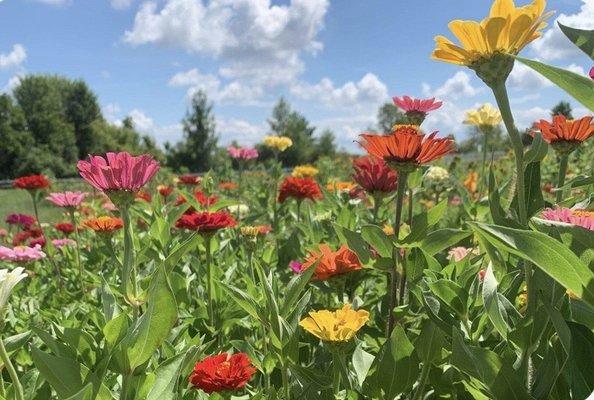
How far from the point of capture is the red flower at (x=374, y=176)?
5.34ft

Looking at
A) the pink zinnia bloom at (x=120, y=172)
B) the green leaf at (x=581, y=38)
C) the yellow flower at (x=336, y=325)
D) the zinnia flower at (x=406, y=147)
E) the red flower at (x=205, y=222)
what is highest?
the green leaf at (x=581, y=38)

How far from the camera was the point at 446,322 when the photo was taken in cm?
93

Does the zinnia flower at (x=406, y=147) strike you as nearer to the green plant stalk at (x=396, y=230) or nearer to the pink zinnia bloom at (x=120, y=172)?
the green plant stalk at (x=396, y=230)

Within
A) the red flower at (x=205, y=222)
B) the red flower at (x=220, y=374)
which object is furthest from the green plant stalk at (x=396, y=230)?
the red flower at (x=205, y=222)

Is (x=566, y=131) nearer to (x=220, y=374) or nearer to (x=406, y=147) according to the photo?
(x=406, y=147)

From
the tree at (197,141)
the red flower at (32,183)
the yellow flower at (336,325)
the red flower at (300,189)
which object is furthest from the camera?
the tree at (197,141)

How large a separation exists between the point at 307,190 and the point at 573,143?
1328 mm

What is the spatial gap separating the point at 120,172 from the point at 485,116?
1.73 metres

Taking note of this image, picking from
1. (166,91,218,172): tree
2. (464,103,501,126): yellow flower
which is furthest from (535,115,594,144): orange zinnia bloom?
(166,91,218,172): tree

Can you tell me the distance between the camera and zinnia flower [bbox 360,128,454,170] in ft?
3.67

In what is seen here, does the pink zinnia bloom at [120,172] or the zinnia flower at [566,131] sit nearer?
the pink zinnia bloom at [120,172]

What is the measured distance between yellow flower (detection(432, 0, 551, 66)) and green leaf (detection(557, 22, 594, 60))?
100mm

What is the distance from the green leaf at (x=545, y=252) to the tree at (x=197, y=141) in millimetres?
42247

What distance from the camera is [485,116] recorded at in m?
2.37
